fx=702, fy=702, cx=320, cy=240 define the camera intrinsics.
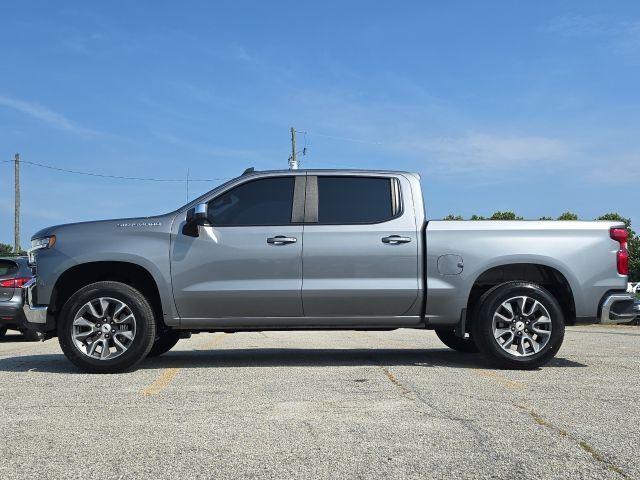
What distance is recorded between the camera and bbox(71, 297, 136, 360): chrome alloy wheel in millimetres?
6762

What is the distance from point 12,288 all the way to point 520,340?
853 centimetres

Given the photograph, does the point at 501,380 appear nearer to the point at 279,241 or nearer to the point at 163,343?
the point at 279,241

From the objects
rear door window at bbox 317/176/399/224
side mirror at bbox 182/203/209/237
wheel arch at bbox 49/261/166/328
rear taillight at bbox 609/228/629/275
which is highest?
rear door window at bbox 317/176/399/224

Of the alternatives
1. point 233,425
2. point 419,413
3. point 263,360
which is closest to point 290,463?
point 233,425

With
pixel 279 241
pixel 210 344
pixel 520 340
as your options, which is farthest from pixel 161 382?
pixel 210 344

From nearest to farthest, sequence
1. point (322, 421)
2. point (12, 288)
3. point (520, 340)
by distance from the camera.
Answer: point (322, 421), point (520, 340), point (12, 288)

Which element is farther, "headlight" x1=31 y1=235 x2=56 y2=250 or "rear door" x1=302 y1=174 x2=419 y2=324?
"headlight" x1=31 y1=235 x2=56 y2=250

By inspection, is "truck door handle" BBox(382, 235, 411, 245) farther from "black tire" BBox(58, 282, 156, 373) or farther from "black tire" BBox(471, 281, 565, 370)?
"black tire" BBox(58, 282, 156, 373)

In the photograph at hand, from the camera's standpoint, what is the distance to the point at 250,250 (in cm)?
693

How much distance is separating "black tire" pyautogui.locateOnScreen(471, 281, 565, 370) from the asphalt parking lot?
0.66 ft

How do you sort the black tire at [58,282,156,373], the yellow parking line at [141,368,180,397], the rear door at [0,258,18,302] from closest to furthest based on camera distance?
the yellow parking line at [141,368,180,397]
the black tire at [58,282,156,373]
the rear door at [0,258,18,302]

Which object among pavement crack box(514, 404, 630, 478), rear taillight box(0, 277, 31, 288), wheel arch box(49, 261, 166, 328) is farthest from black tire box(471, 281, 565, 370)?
rear taillight box(0, 277, 31, 288)

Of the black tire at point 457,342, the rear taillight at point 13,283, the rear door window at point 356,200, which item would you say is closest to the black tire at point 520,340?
the rear door window at point 356,200

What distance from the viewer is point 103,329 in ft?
22.4
